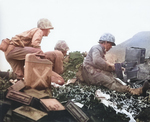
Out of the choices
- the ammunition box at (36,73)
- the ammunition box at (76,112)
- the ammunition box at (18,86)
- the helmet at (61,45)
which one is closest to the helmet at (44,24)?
the helmet at (61,45)

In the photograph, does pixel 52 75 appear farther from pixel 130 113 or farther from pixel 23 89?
pixel 130 113

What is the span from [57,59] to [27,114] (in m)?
1.19

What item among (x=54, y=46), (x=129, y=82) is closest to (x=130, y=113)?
(x=129, y=82)

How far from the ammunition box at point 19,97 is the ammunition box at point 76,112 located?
0.69 metres

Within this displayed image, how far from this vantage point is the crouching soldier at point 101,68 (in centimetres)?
423

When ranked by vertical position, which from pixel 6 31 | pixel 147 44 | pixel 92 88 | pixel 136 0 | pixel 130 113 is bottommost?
pixel 130 113

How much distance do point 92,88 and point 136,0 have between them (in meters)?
2.06

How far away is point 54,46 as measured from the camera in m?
A: 4.46

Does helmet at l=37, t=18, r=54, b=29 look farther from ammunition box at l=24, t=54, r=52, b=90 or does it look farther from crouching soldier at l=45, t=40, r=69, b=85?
ammunition box at l=24, t=54, r=52, b=90

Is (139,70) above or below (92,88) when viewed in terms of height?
above

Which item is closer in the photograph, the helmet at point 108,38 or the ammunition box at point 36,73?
the ammunition box at point 36,73

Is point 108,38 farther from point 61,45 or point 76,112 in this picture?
point 76,112

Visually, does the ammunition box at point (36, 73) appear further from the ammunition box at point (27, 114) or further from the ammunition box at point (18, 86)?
the ammunition box at point (27, 114)

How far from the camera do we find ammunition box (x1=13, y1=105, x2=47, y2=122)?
3754 mm
